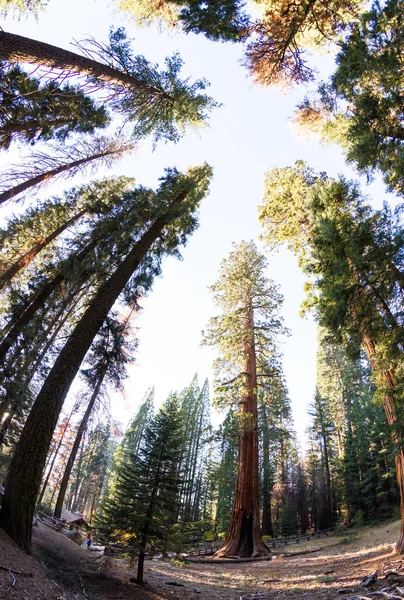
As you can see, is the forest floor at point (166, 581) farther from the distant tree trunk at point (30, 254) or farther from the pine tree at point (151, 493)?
the distant tree trunk at point (30, 254)

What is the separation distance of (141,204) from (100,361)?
490cm

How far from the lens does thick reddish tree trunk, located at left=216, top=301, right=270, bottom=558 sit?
11773mm

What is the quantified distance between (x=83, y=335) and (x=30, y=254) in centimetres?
582

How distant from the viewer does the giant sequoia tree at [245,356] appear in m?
12.2

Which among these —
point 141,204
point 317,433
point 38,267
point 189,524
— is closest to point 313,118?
point 141,204

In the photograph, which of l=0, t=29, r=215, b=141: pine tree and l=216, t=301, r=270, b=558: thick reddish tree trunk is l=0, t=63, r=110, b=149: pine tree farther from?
l=216, t=301, r=270, b=558: thick reddish tree trunk

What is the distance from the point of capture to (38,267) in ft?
37.4

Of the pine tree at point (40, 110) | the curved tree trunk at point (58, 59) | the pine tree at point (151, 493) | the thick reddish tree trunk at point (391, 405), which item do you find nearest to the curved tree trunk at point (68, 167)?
the pine tree at point (40, 110)

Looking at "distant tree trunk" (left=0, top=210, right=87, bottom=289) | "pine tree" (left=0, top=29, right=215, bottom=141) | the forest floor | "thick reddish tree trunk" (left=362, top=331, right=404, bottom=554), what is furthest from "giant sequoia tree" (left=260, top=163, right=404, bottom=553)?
"distant tree trunk" (left=0, top=210, right=87, bottom=289)

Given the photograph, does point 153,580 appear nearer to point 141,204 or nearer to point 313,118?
point 141,204

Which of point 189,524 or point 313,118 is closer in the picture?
point 189,524

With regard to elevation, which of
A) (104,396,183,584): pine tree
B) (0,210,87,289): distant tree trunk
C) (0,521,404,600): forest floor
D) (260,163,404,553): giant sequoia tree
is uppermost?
(0,210,87,289): distant tree trunk

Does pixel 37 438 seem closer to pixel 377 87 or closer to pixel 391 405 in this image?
pixel 391 405

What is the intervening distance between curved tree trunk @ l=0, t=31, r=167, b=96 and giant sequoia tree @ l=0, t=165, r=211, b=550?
3.06m
